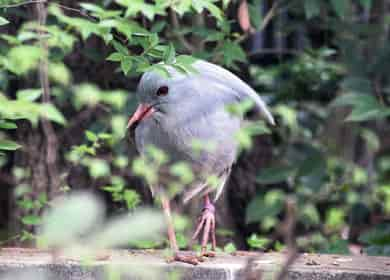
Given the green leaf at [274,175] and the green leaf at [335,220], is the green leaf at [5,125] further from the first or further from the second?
the green leaf at [274,175]

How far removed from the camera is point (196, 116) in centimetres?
341

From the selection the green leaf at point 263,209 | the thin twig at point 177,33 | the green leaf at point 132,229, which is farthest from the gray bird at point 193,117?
the green leaf at point 132,229

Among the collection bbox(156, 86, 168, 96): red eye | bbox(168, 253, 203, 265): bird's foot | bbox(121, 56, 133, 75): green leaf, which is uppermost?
bbox(121, 56, 133, 75): green leaf

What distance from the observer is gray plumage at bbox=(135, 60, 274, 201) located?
3371 millimetres

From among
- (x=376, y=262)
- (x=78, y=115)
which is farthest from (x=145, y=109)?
(x=78, y=115)

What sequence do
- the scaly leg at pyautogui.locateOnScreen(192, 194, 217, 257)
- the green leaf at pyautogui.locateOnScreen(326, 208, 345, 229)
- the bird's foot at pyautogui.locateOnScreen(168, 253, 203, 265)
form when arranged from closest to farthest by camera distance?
the green leaf at pyautogui.locateOnScreen(326, 208, 345, 229), the bird's foot at pyautogui.locateOnScreen(168, 253, 203, 265), the scaly leg at pyautogui.locateOnScreen(192, 194, 217, 257)

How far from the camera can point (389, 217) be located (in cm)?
490

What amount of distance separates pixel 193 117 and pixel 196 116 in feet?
0.04

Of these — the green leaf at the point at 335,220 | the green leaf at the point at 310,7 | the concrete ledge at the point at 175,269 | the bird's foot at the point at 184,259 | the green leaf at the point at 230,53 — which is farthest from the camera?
Result: the green leaf at the point at 310,7

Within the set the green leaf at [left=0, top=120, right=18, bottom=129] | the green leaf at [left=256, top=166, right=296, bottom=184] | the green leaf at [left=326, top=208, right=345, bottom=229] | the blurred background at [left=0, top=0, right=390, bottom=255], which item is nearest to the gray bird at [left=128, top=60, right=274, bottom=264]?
the blurred background at [left=0, top=0, right=390, bottom=255]

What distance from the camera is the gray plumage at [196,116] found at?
3371mm

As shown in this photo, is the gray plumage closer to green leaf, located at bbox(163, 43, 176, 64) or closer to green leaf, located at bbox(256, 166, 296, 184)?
green leaf, located at bbox(163, 43, 176, 64)

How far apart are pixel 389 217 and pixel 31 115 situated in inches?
135

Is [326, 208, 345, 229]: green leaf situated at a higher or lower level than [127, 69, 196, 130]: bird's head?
lower
